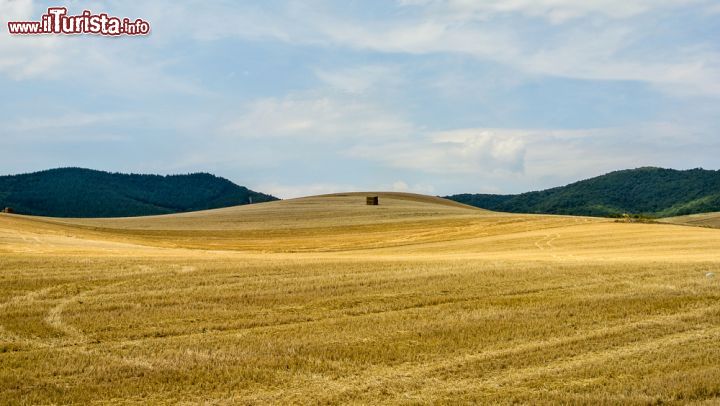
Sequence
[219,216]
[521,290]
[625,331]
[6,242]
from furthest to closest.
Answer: [219,216]
[6,242]
[521,290]
[625,331]

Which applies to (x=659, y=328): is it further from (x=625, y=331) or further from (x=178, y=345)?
(x=178, y=345)

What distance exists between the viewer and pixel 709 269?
93.1ft

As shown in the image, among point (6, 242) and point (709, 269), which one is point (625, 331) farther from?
point (6, 242)

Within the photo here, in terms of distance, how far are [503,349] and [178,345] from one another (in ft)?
23.7

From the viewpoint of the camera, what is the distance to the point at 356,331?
1717 centimetres

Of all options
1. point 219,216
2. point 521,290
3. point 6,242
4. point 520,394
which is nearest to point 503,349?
point 520,394

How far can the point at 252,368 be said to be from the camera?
13836mm

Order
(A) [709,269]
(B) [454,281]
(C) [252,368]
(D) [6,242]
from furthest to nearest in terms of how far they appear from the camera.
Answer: (D) [6,242] < (A) [709,269] < (B) [454,281] < (C) [252,368]

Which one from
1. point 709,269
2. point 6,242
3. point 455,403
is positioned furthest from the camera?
point 6,242

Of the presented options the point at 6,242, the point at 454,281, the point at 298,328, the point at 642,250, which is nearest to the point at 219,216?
the point at 6,242

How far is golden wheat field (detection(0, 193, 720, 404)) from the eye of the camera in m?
12.5

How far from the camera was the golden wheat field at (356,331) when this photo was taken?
1255 cm

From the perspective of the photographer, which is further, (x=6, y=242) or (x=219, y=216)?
(x=219, y=216)

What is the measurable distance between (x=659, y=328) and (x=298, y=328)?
903cm
